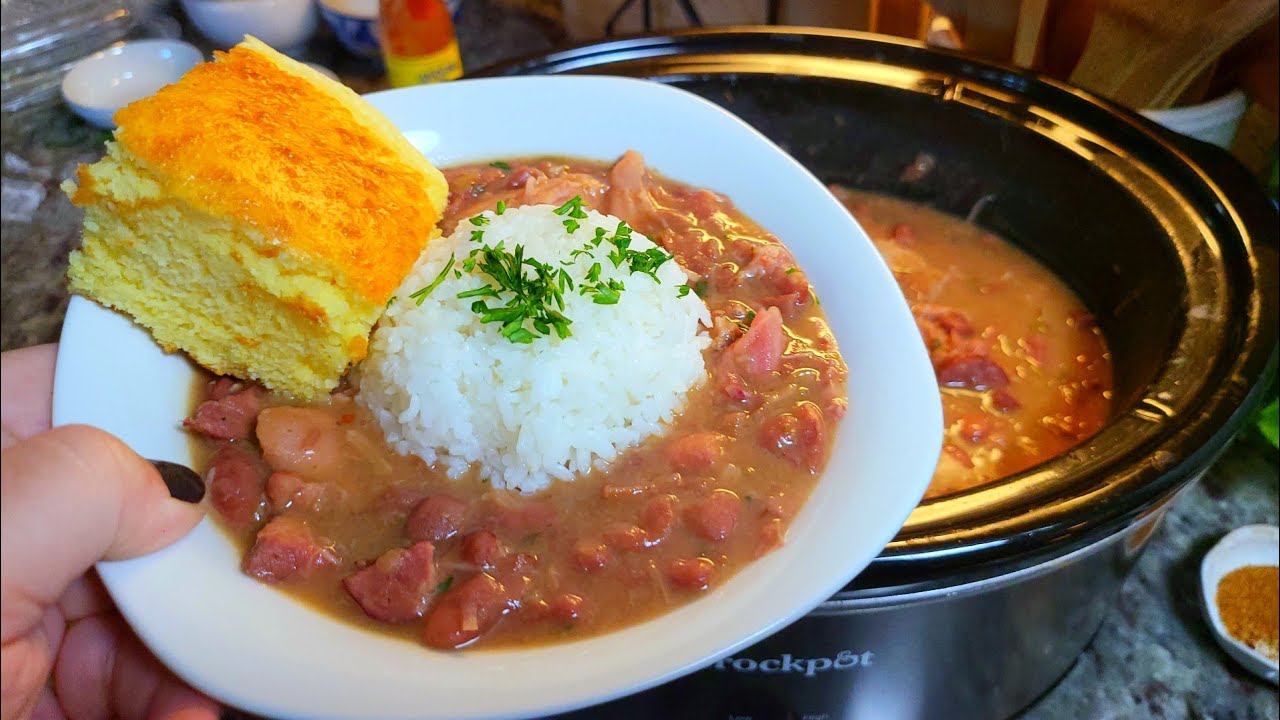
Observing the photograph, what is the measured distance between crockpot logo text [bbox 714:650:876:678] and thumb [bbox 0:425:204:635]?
94 centimetres

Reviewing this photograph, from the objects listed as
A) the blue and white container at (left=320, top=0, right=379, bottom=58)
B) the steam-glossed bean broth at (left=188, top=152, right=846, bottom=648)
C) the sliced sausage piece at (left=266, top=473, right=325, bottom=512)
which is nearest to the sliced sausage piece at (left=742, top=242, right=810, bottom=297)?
the steam-glossed bean broth at (left=188, top=152, right=846, bottom=648)

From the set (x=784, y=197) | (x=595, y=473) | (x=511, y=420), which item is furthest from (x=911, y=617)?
(x=784, y=197)

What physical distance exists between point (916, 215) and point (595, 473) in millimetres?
1536

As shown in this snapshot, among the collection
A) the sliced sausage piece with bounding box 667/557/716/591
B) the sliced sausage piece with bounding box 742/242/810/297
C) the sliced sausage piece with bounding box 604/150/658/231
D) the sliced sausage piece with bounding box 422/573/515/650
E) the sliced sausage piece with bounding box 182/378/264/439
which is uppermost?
the sliced sausage piece with bounding box 604/150/658/231

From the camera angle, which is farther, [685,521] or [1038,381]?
[1038,381]

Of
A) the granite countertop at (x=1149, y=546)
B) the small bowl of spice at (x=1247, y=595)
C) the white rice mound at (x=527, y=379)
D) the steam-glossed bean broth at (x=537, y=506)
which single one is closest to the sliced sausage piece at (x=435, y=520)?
the steam-glossed bean broth at (x=537, y=506)

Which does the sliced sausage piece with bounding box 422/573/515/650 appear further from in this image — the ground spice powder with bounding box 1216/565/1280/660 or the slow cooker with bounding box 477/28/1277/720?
the ground spice powder with bounding box 1216/565/1280/660

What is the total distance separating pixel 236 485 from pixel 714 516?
74 centimetres

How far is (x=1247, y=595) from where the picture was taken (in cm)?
206

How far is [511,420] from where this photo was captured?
59.2 inches

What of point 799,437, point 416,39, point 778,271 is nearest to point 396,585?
point 799,437

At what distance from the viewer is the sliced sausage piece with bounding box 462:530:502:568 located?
4.41 feet

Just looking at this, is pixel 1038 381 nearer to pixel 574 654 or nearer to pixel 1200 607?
pixel 1200 607

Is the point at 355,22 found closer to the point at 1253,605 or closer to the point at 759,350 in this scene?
the point at 759,350
